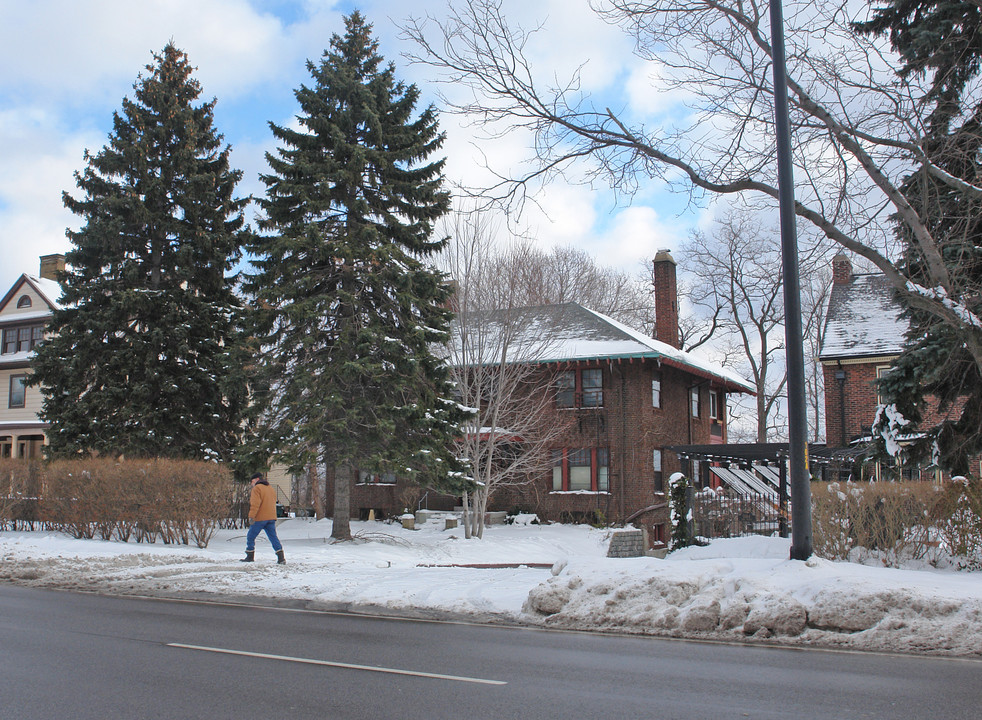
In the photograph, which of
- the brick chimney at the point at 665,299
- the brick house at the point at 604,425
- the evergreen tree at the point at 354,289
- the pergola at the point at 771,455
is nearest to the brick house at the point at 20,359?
the brick house at the point at 604,425

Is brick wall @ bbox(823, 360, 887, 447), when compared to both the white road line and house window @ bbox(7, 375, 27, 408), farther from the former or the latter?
house window @ bbox(7, 375, 27, 408)

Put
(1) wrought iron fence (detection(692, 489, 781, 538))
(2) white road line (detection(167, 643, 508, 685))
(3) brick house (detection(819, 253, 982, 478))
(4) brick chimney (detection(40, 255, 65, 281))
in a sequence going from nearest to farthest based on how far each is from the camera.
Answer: (2) white road line (detection(167, 643, 508, 685)) < (1) wrought iron fence (detection(692, 489, 781, 538)) < (3) brick house (detection(819, 253, 982, 478)) < (4) brick chimney (detection(40, 255, 65, 281))

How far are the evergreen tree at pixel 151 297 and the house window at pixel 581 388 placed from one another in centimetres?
1205

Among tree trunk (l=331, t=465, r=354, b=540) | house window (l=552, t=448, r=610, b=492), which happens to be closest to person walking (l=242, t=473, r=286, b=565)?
tree trunk (l=331, t=465, r=354, b=540)

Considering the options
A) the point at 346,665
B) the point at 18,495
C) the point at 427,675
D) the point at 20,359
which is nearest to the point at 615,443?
the point at 18,495

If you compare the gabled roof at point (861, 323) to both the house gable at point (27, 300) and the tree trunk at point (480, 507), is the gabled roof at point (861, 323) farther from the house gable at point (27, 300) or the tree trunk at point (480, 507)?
the house gable at point (27, 300)

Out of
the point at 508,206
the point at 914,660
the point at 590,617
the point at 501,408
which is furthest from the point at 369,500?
the point at 914,660

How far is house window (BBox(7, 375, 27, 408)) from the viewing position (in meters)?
42.3

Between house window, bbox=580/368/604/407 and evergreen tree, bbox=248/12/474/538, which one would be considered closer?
evergreen tree, bbox=248/12/474/538

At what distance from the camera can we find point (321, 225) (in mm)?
22656

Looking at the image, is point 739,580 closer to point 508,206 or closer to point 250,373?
point 508,206

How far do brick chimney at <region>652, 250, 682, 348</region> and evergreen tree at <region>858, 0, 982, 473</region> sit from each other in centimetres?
1890

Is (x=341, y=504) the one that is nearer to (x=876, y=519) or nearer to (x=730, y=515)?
(x=730, y=515)

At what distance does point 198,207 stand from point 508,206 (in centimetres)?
1691
